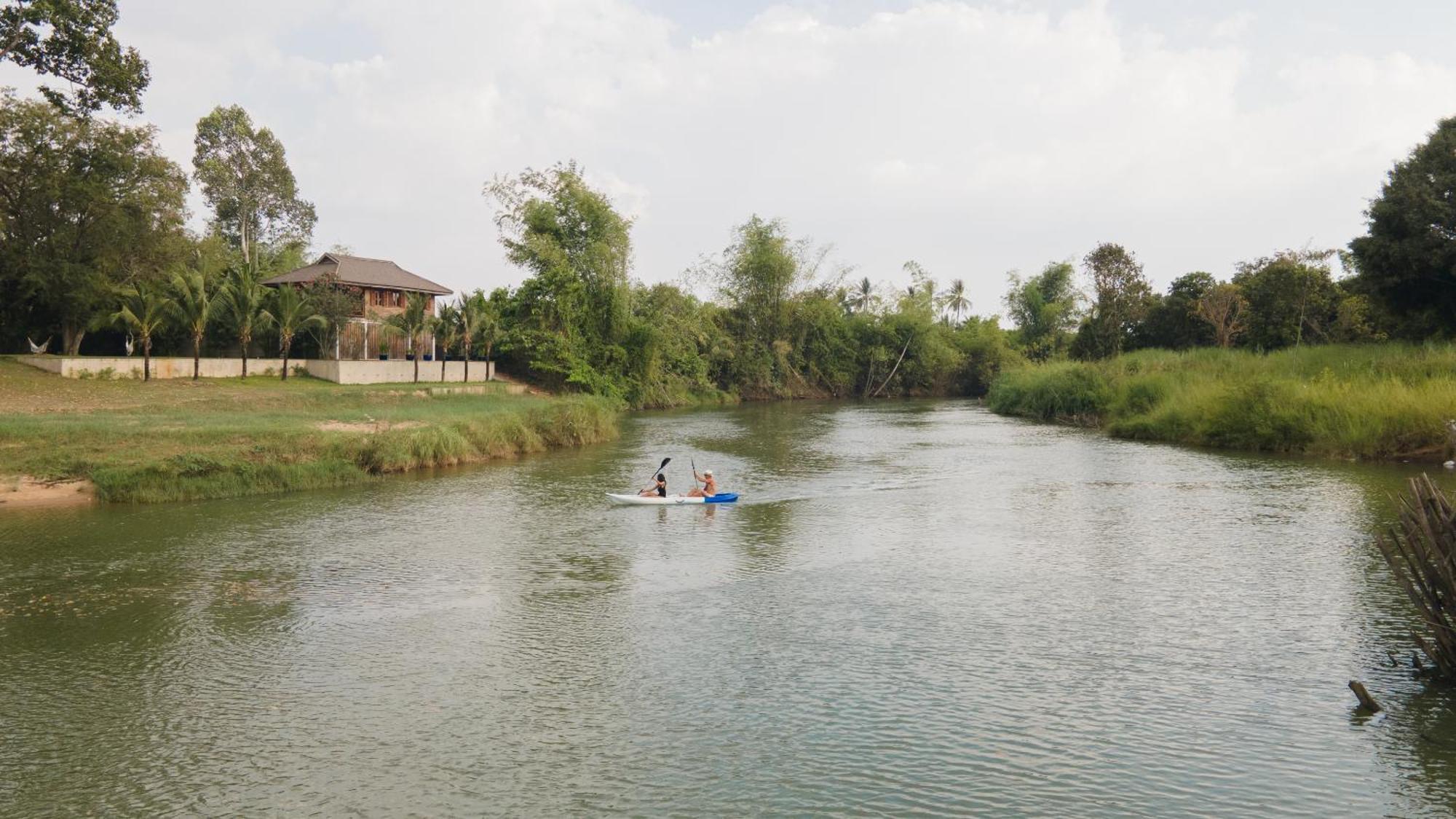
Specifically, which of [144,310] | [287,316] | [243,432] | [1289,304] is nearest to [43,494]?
[243,432]

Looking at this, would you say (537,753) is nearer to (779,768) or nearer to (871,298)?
(779,768)

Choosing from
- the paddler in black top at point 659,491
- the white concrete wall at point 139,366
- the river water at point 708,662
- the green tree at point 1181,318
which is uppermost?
the green tree at point 1181,318

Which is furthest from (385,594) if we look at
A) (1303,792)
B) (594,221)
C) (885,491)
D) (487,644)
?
(594,221)

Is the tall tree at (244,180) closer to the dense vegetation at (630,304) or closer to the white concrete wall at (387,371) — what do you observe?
the dense vegetation at (630,304)

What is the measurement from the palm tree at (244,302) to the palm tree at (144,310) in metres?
2.48

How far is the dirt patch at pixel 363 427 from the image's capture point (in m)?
28.5

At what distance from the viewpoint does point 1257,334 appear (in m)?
49.2

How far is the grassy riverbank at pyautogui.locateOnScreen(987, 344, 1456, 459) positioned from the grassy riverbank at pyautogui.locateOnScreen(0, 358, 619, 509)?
73.8 feet

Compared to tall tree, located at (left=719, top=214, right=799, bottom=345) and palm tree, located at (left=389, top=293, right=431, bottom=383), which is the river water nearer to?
palm tree, located at (left=389, top=293, right=431, bottom=383)

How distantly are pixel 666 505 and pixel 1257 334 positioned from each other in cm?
3807

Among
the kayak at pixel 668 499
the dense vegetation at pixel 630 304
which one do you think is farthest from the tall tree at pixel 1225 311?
the kayak at pixel 668 499

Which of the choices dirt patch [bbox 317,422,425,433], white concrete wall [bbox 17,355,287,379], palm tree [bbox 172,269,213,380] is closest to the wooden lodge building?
white concrete wall [bbox 17,355,287,379]

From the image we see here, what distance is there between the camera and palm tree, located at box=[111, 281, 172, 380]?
38.1 m

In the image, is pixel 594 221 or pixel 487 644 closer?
pixel 487 644
